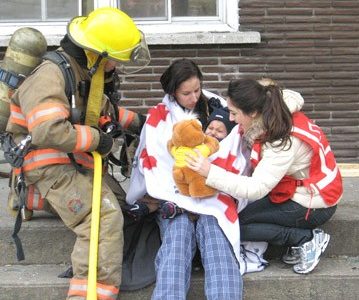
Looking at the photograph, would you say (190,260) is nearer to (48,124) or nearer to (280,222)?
(280,222)

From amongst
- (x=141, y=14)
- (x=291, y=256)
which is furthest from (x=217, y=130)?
(x=141, y=14)

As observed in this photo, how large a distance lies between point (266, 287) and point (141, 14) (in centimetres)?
310

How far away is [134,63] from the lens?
415 centimetres

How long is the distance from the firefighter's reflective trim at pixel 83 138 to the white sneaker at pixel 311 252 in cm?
129

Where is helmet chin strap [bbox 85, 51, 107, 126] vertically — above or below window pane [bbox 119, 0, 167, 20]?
below

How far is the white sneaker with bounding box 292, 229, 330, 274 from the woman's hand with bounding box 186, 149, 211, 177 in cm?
71

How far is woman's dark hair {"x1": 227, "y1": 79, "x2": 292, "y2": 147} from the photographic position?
3.98 metres

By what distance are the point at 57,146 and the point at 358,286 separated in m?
1.81

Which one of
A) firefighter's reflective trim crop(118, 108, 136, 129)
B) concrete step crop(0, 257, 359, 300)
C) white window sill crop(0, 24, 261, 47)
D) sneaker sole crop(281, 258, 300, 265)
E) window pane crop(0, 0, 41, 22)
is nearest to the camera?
concrete step crop(0, 257, 359, 300)

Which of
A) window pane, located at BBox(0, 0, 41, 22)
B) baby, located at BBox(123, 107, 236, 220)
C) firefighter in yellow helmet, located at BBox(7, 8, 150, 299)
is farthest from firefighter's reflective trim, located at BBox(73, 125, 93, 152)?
window pane, located at BBox(0, 0, 41, 22)

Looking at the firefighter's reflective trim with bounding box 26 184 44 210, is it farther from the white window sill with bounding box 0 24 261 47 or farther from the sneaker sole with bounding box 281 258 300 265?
the white window sill with bounding box 0 24 261 47

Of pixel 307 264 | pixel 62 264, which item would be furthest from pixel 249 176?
pixel 62 264

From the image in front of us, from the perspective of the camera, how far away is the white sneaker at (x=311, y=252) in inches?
165

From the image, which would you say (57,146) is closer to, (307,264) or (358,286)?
(307,264)
